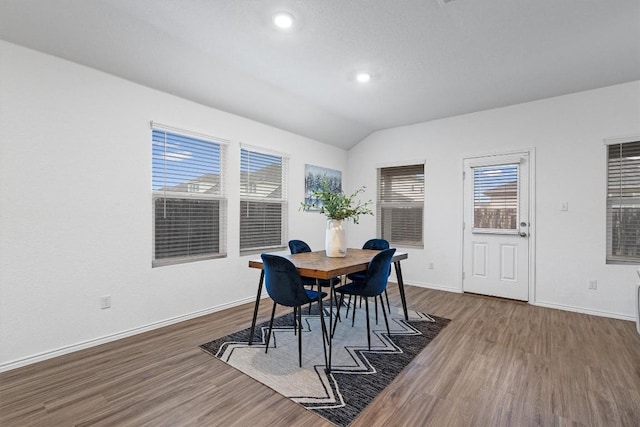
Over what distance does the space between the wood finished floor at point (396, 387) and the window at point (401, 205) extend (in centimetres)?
236

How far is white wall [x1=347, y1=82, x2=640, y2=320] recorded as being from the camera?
3.62 metres

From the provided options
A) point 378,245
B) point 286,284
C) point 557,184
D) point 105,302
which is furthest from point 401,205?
point 105,302

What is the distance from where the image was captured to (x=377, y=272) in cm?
271

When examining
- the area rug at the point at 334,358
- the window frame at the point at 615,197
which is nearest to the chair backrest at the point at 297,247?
the area rug at the point at 334,358

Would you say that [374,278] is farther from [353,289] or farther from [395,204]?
[395,204]

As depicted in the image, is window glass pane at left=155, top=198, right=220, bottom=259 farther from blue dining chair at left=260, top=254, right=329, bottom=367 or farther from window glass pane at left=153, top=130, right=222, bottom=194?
blue dining chair at left=260, top=254, right=329, bottom=367

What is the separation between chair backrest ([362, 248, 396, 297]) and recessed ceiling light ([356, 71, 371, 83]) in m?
1.94

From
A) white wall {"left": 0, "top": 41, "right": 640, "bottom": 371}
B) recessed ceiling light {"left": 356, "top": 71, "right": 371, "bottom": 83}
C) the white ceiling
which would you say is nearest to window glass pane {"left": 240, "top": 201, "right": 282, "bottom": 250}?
white wall {"left": 0, "top": 41, "right": 640, "bottom": 371}

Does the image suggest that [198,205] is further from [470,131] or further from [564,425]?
[470,131]

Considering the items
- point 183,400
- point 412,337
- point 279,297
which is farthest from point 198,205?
point 412,337

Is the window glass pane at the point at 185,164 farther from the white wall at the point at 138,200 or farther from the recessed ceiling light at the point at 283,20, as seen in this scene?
the recessed ceiling light at the point at 283,20

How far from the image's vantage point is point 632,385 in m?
2.13

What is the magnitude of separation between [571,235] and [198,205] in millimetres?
4608

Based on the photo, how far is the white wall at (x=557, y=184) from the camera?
11.9 feet
